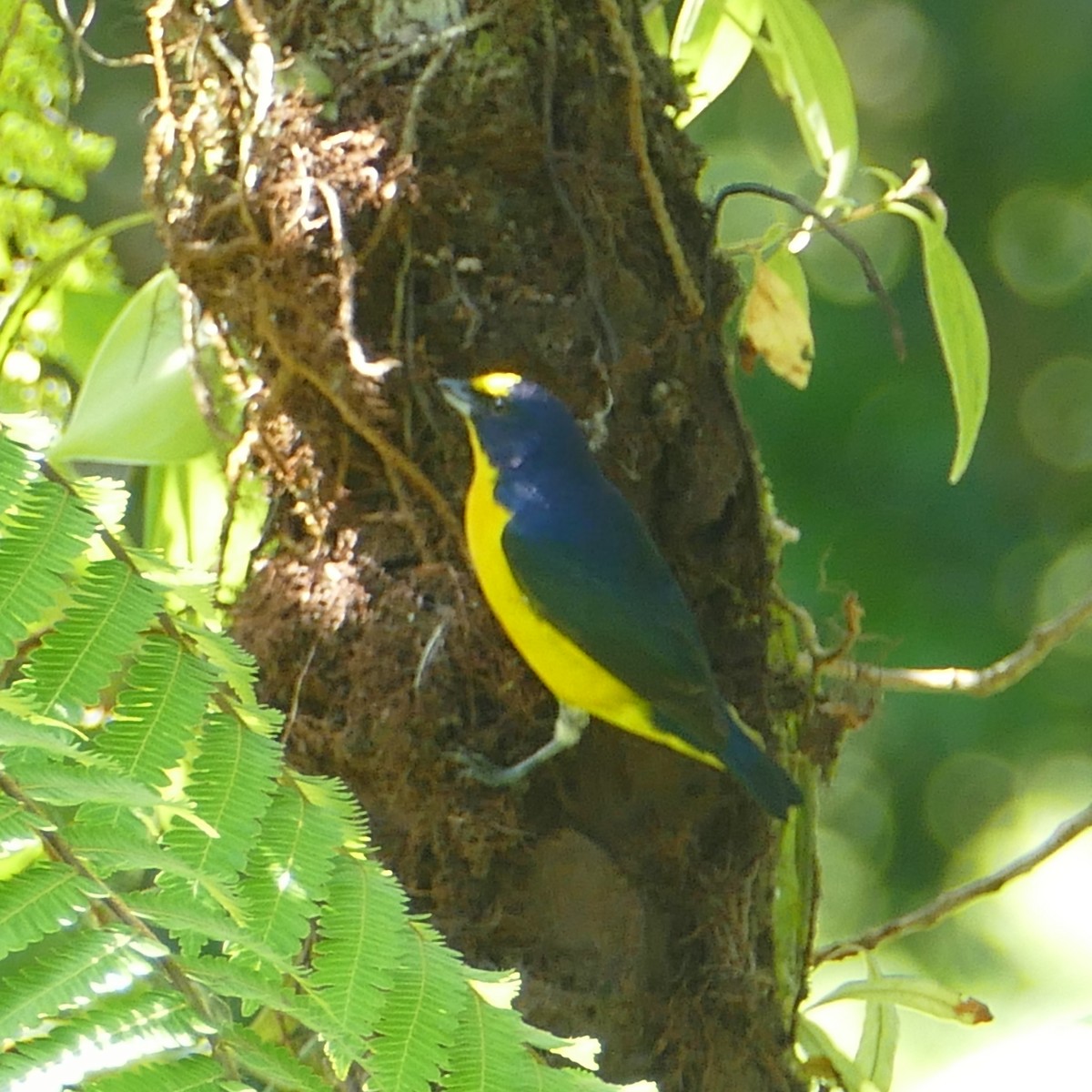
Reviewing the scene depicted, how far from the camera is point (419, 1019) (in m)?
1.19

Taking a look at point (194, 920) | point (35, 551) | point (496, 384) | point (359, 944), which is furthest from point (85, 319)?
point (194, 920)

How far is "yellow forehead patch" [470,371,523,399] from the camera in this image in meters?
1.95

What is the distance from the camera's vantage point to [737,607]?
2.07m

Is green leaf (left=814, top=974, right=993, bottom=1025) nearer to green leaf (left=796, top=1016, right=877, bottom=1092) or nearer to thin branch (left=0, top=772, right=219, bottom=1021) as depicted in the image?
green leaf (left=796, top=1016, right=877, bottom=1092)

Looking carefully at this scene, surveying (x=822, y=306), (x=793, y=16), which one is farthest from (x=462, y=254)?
(x=822, y=306)

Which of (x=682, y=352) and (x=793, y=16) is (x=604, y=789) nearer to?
(x=682, y=352)

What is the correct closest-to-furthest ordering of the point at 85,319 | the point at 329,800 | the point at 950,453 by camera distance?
the point at 329,800 < the point at 85,319 < the point at 950,453

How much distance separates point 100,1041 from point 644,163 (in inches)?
55.2

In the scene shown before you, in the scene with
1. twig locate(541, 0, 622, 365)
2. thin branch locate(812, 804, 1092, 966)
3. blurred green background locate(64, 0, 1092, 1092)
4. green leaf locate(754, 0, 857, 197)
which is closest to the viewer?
twig locate(541, 0, 622, 365)

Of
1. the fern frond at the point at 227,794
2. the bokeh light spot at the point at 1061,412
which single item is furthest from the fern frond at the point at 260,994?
the bokeh light spot at the point at 1061,412

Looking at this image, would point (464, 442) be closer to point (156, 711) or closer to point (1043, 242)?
point (156, 711)

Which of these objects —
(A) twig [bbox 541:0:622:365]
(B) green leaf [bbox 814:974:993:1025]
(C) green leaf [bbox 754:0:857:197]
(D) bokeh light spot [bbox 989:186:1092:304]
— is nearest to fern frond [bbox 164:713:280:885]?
(A) twig [bbox 541:0:622:365]

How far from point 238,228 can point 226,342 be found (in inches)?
6.6

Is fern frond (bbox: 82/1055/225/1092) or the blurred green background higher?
the blurred green background
